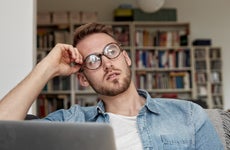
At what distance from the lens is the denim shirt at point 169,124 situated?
1.16 metres

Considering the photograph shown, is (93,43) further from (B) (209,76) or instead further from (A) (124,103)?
(B) (209,76)

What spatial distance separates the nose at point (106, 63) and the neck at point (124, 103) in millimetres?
121

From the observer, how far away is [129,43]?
16.4ft

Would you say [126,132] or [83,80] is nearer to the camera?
[126,132]

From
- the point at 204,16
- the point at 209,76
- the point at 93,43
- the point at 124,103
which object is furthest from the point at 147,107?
the point at 204,16

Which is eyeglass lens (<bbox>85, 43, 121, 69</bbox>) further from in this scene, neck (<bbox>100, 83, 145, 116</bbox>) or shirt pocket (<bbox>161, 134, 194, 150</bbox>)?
shirt pocket (<bbox>161, 134, 194, 150</bbox>)

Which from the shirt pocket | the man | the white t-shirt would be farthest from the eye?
the shirt pocket

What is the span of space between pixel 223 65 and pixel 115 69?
438 cm

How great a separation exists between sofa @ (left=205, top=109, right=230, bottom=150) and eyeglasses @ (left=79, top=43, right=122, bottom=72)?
0.44 m

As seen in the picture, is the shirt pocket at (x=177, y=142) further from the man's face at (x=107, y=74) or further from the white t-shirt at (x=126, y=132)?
the man's face at (x=107, y=74)

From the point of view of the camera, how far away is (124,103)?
1303 millimetres

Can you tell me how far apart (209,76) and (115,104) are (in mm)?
4075

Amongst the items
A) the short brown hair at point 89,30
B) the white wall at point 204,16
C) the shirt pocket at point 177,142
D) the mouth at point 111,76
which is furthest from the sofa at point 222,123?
the white wall at point 204,16

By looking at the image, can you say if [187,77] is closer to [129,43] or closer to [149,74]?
[149,74]
